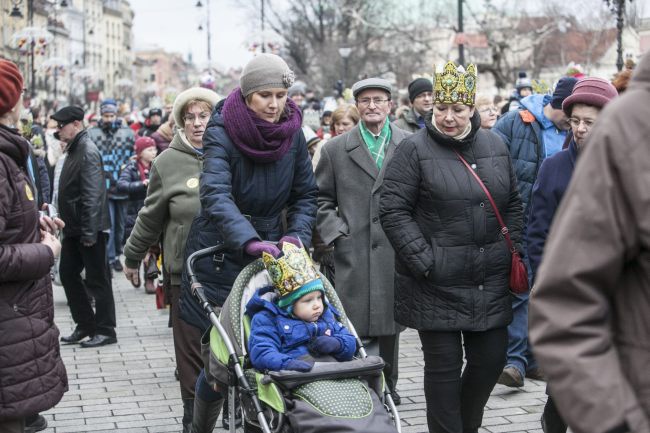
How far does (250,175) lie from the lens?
18.8 ft

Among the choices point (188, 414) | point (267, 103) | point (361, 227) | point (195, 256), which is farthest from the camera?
point (361, 227)

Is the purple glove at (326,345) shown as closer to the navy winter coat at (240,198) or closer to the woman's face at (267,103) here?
the navy winter coat at (240,198)

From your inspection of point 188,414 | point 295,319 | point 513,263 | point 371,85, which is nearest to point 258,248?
point 295,319

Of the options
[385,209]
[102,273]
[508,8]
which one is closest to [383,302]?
[385,209]

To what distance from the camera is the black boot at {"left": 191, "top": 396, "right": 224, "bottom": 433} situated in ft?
19.4

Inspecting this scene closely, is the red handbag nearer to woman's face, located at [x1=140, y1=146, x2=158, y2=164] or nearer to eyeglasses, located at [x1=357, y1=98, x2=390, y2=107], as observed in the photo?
eyeglasses, located at [x1=357, y1=98, x2=390, y2=107]

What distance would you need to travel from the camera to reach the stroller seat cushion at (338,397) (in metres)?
4.35

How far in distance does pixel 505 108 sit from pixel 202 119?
9776 millimetres

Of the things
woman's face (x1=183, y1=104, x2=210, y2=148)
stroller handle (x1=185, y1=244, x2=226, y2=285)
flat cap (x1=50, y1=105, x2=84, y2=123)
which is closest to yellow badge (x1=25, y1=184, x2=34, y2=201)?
stroller handle (x1=185, y1=244, x2=226, y2=285)

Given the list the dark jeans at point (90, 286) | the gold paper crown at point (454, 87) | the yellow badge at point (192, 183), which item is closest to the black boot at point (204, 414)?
the yellow badge at point (192, 183)

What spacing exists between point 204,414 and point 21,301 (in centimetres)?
141

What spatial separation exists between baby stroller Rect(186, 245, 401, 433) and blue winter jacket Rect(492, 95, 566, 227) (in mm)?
3178

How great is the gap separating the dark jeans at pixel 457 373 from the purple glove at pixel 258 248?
3.67 feet

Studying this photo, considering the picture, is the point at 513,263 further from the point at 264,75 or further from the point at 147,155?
the point at 147,155
